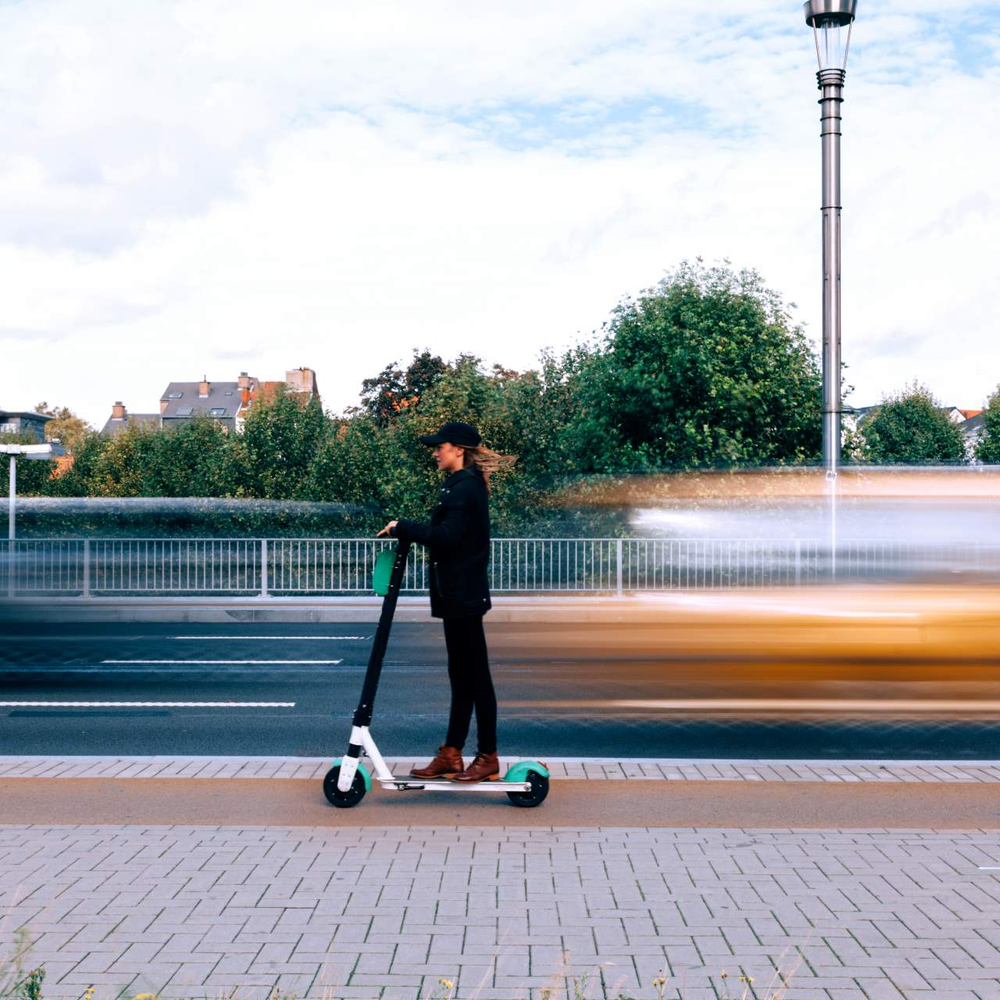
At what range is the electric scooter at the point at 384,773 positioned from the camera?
5.89 meters

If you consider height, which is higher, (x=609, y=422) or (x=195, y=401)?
(x=195, y=401)

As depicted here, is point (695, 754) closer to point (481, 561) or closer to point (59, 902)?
point (481, 561)

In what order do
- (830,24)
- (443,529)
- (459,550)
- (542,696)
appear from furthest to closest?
1. (830,24)
2. (542,696)
3. (459,550)
4. (443,529)

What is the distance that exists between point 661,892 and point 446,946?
0.97 meters

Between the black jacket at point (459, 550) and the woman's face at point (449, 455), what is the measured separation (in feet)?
0.23

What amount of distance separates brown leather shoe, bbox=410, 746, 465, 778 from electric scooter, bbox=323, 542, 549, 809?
9cm

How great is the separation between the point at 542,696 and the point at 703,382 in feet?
39.4

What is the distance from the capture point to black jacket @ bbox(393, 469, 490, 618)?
5.91m

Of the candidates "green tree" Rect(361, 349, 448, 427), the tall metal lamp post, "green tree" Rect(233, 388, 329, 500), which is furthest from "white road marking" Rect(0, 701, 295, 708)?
"green tree" Rect(361, 349, 448, 427)

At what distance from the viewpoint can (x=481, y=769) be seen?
6059 mm

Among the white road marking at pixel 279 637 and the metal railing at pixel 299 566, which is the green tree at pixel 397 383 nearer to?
the metal railing at pixel 299 566

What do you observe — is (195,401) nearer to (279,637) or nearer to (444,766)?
(279,637)

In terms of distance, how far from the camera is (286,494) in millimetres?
34094

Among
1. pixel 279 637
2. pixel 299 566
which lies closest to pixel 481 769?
pixel 279 637
